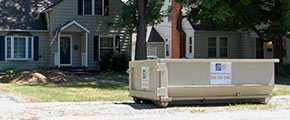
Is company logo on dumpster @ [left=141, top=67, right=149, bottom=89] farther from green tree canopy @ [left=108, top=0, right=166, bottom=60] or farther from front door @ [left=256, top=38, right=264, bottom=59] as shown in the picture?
front door @ [left=256, top=38, right=264, bottom=59]

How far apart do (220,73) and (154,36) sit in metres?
25.4

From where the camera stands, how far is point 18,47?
2691cm

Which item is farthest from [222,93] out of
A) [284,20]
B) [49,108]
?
[284,20]

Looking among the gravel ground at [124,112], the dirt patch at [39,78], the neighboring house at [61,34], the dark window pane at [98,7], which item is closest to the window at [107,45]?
the neighboring house at [61,34]

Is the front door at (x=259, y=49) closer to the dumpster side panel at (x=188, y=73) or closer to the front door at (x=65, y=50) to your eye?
the front door at (x=65, y=50)

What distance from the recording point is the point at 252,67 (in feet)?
40.1

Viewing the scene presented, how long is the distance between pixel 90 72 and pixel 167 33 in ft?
32.9

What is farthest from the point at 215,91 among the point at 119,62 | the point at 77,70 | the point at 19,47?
the point at 19,47

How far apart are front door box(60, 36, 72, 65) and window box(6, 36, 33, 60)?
78.3 inches

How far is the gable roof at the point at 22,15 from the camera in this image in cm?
2688

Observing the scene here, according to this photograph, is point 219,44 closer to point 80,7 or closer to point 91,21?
point 91,21

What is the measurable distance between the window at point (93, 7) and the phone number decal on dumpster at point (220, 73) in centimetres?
1729

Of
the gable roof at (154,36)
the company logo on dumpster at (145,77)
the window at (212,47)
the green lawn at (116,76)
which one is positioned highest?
the gable roof at (154,36)

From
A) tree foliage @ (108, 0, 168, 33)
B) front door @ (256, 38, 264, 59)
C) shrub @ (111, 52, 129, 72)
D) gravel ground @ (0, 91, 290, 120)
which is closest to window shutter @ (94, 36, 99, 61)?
shrub @ (111, 52, 129, 72)
